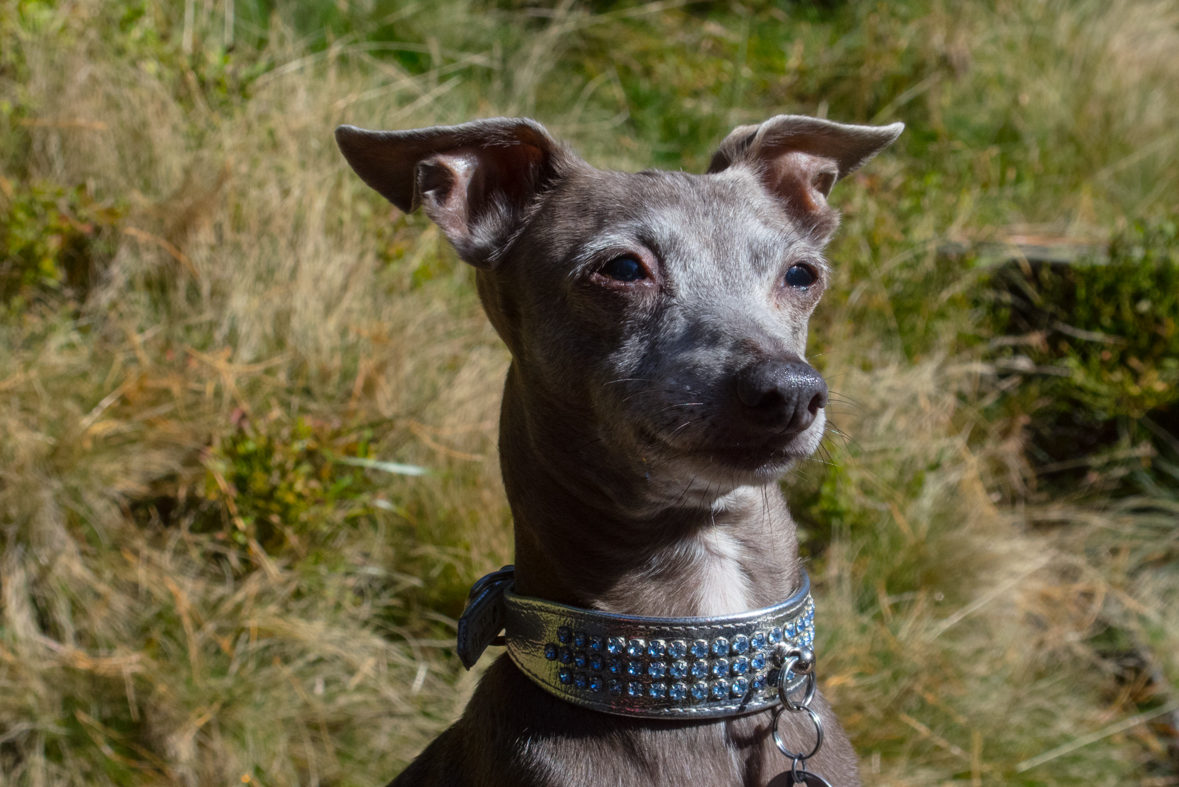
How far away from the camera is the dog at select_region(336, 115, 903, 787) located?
204cm

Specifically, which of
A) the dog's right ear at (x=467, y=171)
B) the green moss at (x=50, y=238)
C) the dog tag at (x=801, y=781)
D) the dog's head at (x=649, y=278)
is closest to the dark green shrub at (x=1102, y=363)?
the dog's head at (x=649, y=278)

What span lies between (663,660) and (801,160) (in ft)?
4.95

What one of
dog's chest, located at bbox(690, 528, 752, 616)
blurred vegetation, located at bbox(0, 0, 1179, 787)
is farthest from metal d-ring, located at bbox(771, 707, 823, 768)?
blurred vegetation, located at bbox(0, 0, 1179, 787)

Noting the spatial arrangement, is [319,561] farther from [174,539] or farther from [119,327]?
[119,327]

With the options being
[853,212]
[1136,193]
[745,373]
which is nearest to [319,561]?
[745,373]

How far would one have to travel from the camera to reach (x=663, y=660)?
6.54 ft

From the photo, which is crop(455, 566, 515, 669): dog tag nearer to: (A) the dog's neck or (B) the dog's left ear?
(A) the dog's neck

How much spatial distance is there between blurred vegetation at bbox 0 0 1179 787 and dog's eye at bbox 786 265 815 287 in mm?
2047

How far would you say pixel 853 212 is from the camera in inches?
229

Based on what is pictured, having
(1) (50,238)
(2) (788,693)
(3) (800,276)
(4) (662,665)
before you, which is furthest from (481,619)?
(1) (50,238)

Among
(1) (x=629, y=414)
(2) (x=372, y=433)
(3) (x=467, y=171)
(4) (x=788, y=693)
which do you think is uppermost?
(3) (x=467, y=171)

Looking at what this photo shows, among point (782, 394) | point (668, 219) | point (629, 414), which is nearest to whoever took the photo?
point (782, 394)

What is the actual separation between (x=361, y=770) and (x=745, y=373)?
8.30 feet

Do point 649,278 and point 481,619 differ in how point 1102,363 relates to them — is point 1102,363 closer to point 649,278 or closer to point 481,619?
point 649,278
